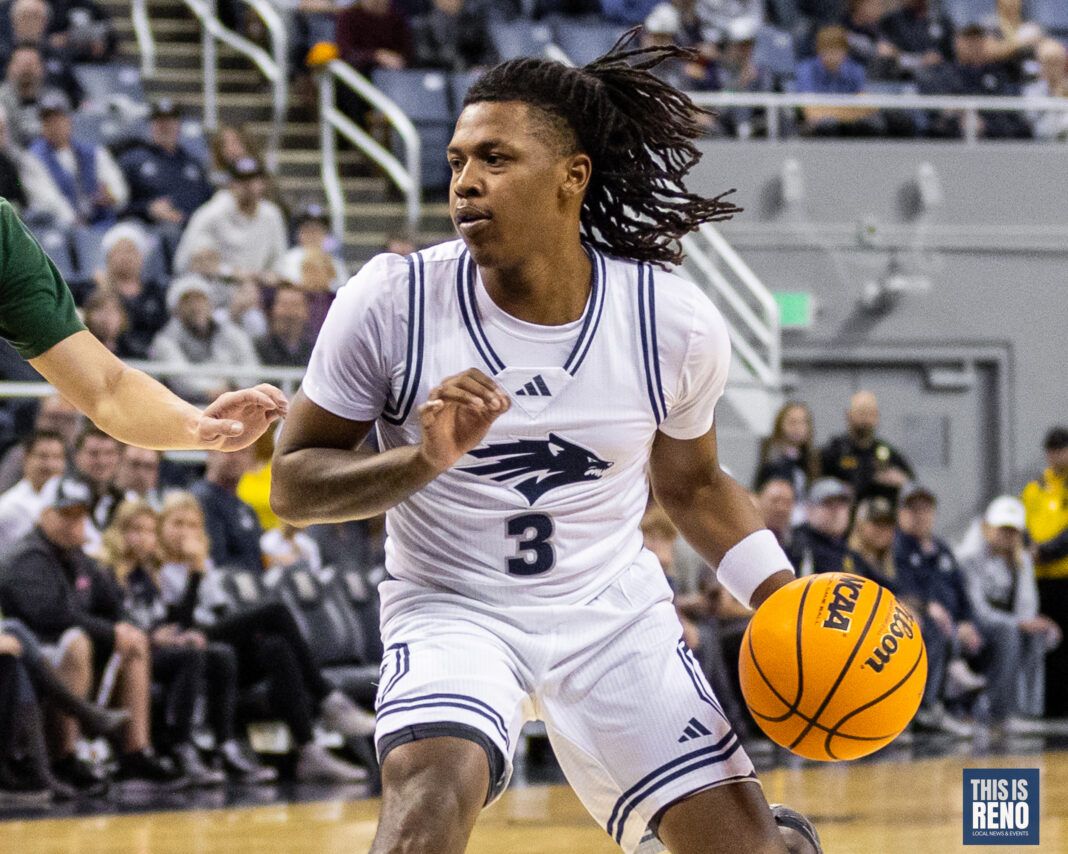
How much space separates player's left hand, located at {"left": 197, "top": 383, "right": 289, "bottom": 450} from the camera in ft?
13.4

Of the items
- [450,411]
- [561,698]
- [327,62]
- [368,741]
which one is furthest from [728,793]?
[327,62]

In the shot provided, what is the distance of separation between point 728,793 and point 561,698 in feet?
1.36

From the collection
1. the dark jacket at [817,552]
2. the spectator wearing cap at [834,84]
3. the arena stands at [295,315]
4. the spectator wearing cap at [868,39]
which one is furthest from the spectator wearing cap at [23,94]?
the spectator wearing cap at [868,39]

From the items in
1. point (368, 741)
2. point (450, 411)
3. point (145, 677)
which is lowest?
point (368, 741)

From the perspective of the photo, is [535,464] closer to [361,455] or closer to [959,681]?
[361,455]

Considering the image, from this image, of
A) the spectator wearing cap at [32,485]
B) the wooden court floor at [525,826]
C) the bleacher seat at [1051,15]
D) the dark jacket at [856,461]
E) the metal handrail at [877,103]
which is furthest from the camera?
the bleacher seat at [1051,15]

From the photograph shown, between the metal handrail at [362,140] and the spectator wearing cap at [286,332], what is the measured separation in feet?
7.93

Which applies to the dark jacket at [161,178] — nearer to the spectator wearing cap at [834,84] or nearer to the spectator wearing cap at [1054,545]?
the spectator wearing cap at [834,84]

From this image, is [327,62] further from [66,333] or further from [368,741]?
[66,333]

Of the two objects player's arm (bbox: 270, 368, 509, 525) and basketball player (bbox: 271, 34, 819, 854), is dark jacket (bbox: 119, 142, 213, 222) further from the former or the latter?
player's arm (bbox: 270, 368, 509, 525)

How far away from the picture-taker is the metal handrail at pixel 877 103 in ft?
47.2

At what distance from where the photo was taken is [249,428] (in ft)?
13.6

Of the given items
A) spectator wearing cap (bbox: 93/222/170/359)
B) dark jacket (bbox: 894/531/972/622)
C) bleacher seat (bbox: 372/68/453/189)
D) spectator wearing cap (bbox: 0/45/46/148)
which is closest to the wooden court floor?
dark jacket (bbox: 894/531/972/622)

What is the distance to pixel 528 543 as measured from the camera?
4.24 meters
